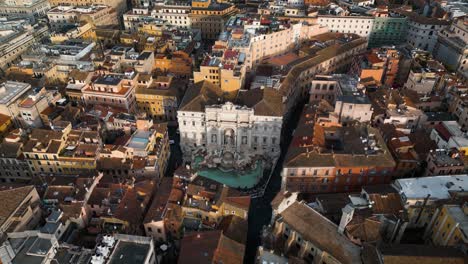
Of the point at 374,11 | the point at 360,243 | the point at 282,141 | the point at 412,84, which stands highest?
the point at 374,11

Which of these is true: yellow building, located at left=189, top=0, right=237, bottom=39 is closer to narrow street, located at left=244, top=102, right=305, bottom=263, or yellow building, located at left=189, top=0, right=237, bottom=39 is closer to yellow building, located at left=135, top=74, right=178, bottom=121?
yellow building, located at left=135, top=74, right=178, bottom=121

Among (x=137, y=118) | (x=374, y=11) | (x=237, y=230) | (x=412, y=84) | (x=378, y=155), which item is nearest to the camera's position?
(x=237, y=230)

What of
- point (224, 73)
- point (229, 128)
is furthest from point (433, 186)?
point (224, 73)

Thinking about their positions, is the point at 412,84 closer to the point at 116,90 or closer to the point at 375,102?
the point at 375,102

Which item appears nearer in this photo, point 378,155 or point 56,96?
point 378,155

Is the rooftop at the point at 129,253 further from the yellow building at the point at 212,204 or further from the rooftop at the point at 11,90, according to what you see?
the rooftop at the point at 11,90

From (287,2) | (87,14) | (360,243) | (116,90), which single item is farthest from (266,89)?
(87,14)

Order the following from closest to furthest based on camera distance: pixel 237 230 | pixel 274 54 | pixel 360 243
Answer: pixel 360 243 → pixel 237 230 → pixel 274 54
